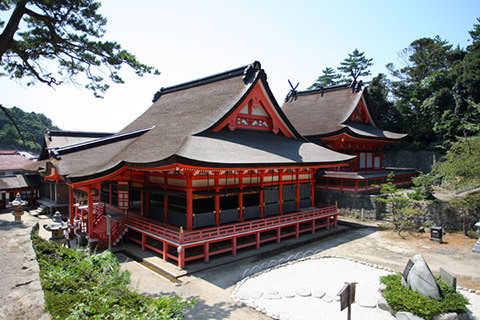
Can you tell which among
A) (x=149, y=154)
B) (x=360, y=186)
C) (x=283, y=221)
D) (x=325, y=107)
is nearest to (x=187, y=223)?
(x=149, y=154)

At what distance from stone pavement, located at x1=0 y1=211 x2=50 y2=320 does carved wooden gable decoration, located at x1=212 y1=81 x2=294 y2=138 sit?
33.0 ft

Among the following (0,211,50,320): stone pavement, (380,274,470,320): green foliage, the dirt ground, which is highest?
(0,211,50,320): stone pavement

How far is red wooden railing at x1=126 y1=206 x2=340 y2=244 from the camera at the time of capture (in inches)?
476

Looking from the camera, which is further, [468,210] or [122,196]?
[468,210]

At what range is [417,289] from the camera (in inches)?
332

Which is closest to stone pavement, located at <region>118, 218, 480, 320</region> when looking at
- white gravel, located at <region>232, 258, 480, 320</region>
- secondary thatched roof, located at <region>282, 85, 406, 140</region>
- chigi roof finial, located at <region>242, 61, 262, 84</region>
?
white gravel, located at <region>232, 258, 480, 320</region>

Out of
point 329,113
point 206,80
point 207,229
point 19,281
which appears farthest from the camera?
point 329,113

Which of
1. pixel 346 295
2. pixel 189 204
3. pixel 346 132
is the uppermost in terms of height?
pixel 346 132

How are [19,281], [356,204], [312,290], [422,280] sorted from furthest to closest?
[356,204] → [312,290] → [422,280] → [19,281]

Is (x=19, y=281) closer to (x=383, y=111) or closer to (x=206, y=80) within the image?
(x=206, y=80)

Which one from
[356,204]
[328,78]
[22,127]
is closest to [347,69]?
[328,78]

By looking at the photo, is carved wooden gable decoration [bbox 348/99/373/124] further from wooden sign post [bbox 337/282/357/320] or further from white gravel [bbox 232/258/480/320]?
wooden sign post [bbox 337/282/357/320]

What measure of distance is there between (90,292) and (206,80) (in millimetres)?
17092

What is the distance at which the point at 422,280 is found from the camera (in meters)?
8.38
